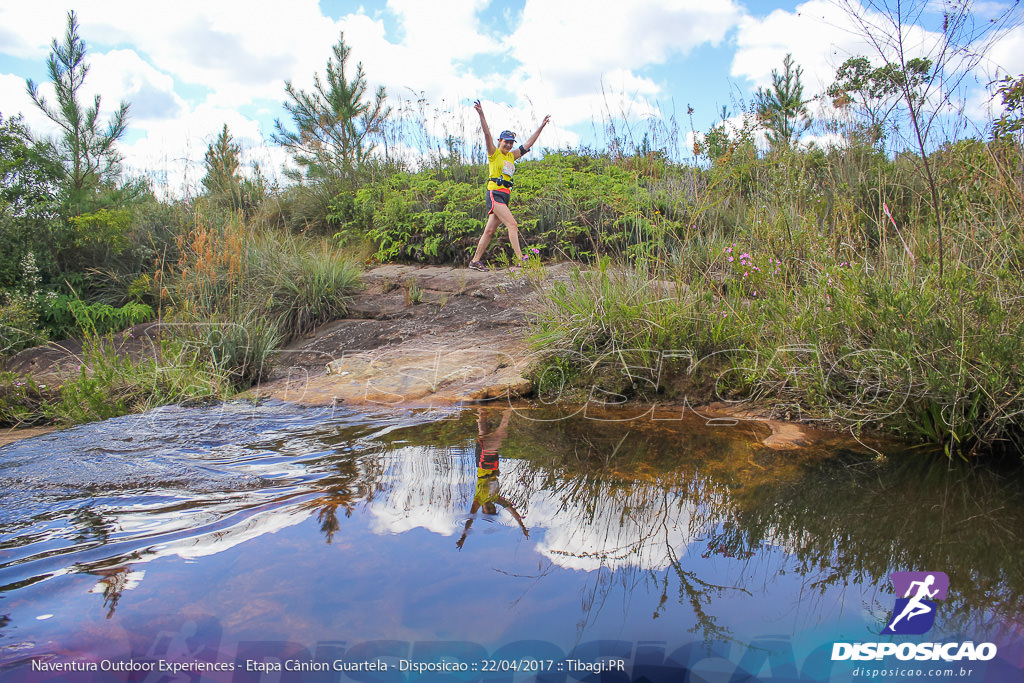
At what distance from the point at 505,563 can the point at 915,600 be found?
1.21 m

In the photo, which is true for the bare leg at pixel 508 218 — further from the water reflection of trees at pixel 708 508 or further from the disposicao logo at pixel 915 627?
the disposicao logo at pixel 915 627

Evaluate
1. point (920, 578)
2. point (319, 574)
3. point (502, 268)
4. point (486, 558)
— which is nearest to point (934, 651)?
point (920, 578)

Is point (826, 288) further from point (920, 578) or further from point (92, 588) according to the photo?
point (92, 588)

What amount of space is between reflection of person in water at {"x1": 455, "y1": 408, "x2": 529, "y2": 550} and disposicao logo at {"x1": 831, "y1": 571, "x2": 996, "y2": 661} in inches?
42.3

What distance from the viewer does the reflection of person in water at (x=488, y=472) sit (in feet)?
7.89

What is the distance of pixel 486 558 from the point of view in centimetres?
202

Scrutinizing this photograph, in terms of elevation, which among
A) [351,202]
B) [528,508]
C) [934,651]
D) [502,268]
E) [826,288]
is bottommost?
[934,651]

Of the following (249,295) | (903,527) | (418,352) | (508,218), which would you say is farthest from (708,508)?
(249,295)

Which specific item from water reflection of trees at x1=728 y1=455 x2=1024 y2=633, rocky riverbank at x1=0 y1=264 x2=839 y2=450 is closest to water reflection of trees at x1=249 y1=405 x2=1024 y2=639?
water reflection of trees at x1=728 y1=455 x2=1024 y2=633

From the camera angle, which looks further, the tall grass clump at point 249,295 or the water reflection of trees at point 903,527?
the tall grass clump at point 249,295

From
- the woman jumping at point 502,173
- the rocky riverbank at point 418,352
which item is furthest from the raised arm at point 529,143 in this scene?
the rocky riverbank at point 418,352

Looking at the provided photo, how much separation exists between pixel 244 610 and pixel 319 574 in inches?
9.4

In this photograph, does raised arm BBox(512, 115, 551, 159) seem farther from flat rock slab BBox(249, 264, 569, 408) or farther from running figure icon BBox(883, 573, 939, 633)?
running figure icon BBox(883, 573, 939, 633)

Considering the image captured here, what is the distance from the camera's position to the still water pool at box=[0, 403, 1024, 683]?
61.2 inches
